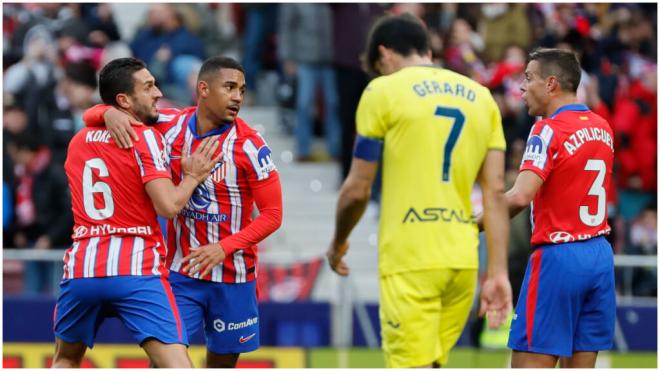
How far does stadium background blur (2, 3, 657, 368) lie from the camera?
1371 cm

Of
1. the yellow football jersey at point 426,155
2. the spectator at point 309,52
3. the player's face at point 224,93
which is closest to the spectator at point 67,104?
the spectator at point 309,52

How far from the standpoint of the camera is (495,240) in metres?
7.42

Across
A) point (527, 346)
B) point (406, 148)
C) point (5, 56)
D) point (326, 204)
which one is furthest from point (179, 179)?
point (5, 56)

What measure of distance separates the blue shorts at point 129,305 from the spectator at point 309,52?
8.11m

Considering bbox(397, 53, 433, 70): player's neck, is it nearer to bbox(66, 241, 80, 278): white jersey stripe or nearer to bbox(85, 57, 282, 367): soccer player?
bbox(85, 57, 282, 367): soccer player

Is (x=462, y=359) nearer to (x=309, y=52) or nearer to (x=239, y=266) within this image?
(x=309, y=52)

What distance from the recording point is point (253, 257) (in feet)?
28.9

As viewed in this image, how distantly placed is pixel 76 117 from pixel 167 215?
7.97 m

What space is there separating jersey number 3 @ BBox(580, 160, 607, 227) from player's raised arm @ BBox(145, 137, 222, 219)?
7.22ft

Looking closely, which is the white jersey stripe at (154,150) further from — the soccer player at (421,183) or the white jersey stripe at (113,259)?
the soccer player at (421,183)

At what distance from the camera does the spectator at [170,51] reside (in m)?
17.0

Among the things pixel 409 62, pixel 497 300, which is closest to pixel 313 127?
pixel 409 62

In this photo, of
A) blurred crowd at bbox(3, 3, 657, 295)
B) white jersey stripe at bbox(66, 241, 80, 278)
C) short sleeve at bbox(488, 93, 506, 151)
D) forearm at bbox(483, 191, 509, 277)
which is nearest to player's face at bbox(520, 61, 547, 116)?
short sleeve at bbox(488, 93, 506, 151)

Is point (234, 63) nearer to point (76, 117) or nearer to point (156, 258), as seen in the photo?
point (156, 258)
